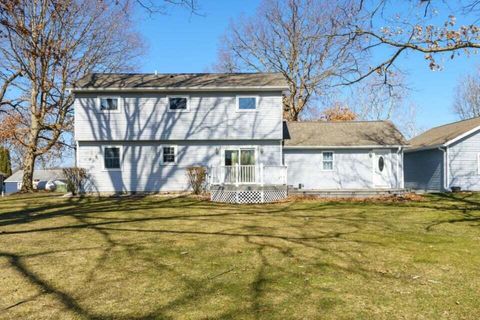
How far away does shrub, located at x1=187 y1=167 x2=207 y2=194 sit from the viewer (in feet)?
64.3

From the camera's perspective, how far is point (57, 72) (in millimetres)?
26578

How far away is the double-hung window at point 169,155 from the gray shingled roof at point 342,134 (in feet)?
20.3

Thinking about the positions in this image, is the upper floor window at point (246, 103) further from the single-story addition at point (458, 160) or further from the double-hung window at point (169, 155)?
the single-story addition at point (458, 160)

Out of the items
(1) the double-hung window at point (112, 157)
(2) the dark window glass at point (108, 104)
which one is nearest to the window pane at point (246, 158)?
(1) the double-hung window at point (112, 157)

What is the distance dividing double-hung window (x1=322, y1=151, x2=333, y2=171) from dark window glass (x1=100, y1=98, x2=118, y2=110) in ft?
37.7

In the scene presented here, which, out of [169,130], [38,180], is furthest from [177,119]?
[38,180]

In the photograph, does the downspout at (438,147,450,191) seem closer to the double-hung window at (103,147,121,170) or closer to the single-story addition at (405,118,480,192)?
the single-story addition at (405,118,480,192)

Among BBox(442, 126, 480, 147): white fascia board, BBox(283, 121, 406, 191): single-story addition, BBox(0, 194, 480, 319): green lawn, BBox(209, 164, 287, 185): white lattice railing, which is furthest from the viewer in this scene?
BBox(283, 121, 406, 191): single-story addition

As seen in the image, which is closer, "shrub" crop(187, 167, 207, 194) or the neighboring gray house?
"shrub" crop(187, 167, 207, 194)

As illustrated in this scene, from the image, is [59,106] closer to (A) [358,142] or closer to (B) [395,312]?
(A) [358,142]

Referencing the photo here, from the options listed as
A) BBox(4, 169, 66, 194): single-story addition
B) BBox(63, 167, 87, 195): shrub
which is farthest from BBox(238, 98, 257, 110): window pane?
BBox(4, 169, 66, 194): single-story addition

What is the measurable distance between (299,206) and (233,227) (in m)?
5.79

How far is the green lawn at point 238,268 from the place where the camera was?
4691mm

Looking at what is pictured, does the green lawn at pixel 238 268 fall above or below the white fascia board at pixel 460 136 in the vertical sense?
below
